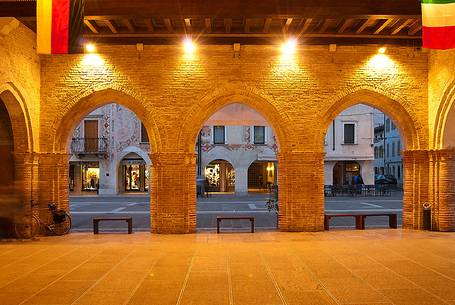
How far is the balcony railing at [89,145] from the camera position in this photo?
29.6 meters

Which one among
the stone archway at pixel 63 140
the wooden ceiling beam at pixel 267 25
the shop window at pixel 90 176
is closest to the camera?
the wooden ceiling beam at pixel 267 25

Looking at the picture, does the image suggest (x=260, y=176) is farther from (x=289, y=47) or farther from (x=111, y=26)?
(x=111, y=26)

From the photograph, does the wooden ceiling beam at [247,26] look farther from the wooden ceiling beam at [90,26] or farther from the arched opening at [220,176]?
the arched opening at [220,176]

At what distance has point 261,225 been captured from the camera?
14.8m

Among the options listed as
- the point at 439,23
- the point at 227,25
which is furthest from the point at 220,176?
the point at 439,23

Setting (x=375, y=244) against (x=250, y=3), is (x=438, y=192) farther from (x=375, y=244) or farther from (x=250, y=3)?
(x=250, y=3)

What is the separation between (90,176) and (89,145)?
2660mm

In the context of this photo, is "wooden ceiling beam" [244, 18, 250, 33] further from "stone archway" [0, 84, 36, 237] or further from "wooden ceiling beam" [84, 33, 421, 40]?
"stone archway" [0, 84, 36, 237]

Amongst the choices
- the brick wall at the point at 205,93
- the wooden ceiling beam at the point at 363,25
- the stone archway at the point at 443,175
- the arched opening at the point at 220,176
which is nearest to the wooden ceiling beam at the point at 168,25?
the brick wall at the point at 205,93

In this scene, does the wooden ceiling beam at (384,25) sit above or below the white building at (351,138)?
above

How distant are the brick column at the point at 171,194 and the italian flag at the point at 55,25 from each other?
5025 millimetres

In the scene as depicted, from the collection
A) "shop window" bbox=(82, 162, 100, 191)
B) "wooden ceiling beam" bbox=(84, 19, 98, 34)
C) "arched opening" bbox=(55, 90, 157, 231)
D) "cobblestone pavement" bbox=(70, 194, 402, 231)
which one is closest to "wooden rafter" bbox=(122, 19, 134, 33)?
"wooden ceiling beam" bbox=(84, 19, 98, 34)

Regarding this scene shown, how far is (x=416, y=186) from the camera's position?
1270cm

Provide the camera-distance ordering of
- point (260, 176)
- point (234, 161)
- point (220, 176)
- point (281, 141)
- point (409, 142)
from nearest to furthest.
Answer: point (281, 141)
point (409, 142)
point (234, 161)
point (220, 176)
point (260, 176)
